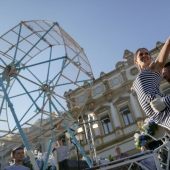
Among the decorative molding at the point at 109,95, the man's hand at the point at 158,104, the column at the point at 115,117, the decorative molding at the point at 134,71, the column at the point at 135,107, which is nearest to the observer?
the man's hand at the point at 158,104

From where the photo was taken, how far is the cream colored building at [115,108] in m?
16.9

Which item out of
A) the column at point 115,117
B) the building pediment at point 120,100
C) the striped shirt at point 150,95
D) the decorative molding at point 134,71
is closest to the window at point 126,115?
the column at point 115,117

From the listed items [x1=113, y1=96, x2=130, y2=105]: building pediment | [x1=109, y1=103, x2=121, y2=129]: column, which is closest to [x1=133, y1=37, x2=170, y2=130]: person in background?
[x1=109, y1=103, x2=121, y2=129]: column

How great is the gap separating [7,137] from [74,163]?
2373 millimetres

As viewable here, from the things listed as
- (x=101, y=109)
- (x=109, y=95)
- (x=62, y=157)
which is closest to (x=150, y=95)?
(x=62, y=157)

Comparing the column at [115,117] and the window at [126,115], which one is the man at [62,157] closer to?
the column at [115,117]

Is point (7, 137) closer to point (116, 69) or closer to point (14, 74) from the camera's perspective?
point (14, 74)


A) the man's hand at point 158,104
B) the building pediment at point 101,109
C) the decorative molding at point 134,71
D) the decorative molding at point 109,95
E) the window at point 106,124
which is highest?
the decorative molding at point 134,71

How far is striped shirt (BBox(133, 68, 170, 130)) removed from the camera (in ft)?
4.96

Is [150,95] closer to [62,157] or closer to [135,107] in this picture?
[62,157]

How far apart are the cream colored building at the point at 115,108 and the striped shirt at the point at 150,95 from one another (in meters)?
14.4

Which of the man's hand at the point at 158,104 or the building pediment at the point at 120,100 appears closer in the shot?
the man's hand at the point at 158,104

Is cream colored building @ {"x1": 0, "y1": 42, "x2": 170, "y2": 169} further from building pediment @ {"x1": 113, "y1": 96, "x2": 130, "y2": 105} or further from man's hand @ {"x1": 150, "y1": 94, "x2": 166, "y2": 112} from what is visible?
man's hand @ {"x1": 150, "y1": 94, "x2": 166, "y2": 112}

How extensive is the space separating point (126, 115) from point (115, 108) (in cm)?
127
